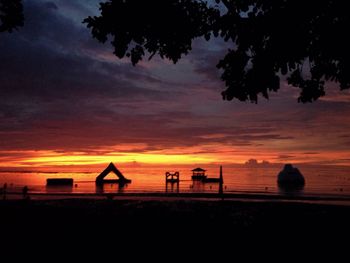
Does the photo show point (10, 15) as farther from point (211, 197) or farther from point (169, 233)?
point (211, 197)

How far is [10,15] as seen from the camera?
25.3 ft

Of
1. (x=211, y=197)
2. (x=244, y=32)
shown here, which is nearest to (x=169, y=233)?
(x=244, y=32)

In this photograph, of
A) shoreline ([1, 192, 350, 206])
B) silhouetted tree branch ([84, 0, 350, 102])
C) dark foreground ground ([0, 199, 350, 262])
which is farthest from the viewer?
shoreline ([1, 192, 350, 206])

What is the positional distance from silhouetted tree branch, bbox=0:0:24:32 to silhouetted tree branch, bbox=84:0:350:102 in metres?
1.85

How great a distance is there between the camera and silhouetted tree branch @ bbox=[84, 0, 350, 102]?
6.66 meters

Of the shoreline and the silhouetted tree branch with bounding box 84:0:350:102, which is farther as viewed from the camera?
the shoreline

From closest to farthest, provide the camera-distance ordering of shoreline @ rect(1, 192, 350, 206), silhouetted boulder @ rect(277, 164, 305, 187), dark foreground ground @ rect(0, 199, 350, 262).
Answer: dark foreground ground @ rect(0, 199, 350, 262) < shoreline @ rect(1, 192, 350, 206) < silhouetted boulder @ rect(277, 164, 305, 187)

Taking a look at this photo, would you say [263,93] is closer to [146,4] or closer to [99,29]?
[146,4]

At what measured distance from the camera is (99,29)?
7082 mm

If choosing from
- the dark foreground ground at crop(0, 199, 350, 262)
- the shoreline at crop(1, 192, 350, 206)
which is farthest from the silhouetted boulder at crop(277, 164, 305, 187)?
the dark foreground ground at crop(0, 199, 350, 262)

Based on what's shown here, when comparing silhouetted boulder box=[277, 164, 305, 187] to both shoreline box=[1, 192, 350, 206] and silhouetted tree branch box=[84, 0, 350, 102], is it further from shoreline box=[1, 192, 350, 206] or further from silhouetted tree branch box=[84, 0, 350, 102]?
silhouetted tree branch box=[84, 0, 350, 102]

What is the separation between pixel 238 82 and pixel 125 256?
4987 millimetres

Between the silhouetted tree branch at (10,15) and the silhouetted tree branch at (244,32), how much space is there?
185 cm

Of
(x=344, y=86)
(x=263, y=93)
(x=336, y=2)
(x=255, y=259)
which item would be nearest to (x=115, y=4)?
(x=263, y=93)
